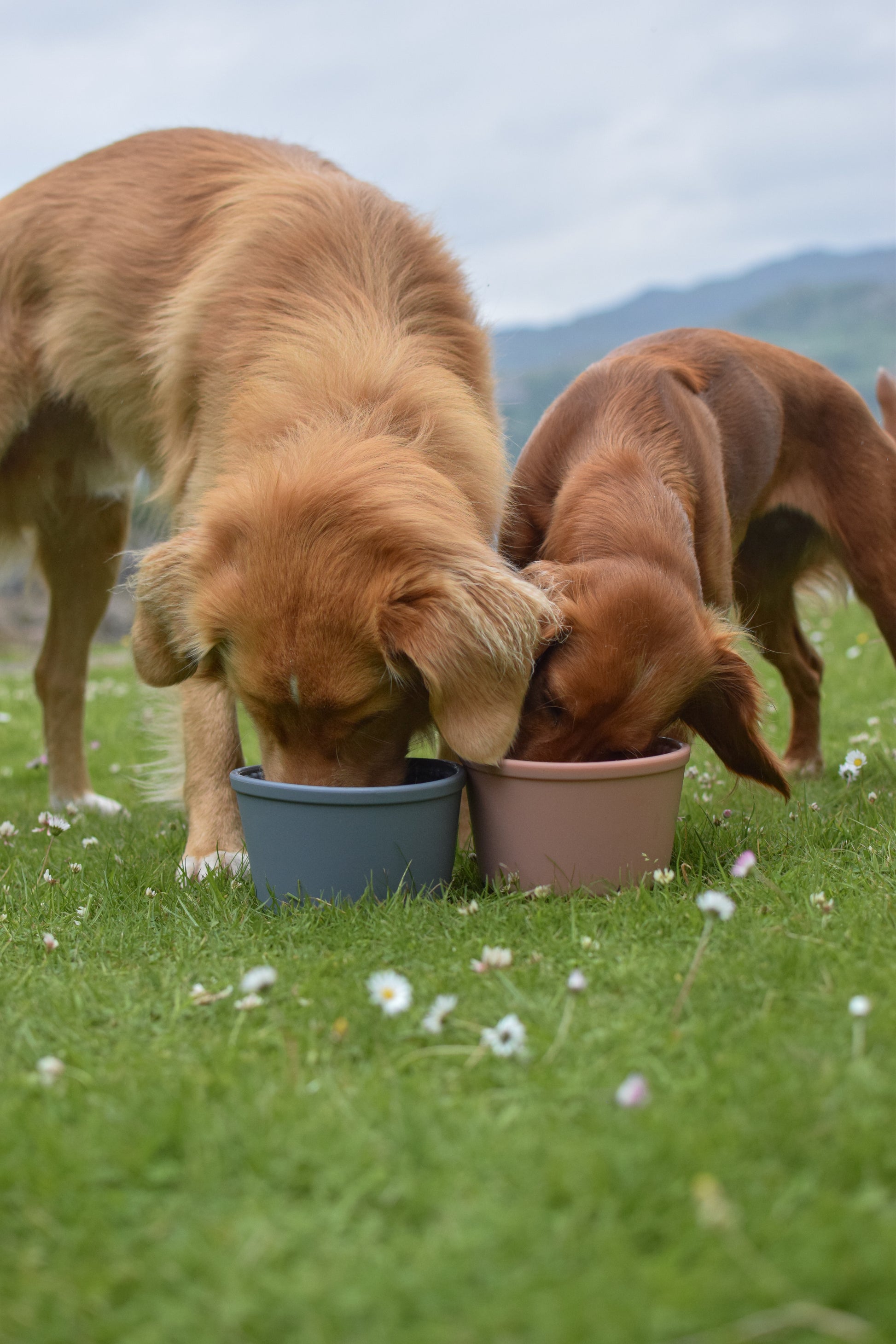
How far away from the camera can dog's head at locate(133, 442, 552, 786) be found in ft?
8.37

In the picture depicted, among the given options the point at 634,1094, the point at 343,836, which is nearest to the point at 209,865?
the point at 343,836

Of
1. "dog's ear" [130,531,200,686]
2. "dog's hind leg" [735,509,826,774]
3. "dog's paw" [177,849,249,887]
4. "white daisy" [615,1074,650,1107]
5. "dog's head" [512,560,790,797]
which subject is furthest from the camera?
"dog's hind leg" [735,509,826,774]

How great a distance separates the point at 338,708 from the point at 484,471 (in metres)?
0.87

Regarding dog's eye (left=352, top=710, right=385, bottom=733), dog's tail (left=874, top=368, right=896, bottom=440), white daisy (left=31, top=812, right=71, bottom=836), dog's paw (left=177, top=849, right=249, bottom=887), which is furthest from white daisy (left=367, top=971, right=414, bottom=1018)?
dog's tail (left=874, top=368, right=896, bottom=440)

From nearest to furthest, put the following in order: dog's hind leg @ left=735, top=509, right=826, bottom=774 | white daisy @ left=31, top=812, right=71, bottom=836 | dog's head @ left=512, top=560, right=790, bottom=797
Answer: dog's head @ left=512, top=560, right=790, bottom=797 → white daisy @ left=31, top=812, right=71, bottom=836 → dog's hind leg @ left=735, top=509, right=826, bottom=774

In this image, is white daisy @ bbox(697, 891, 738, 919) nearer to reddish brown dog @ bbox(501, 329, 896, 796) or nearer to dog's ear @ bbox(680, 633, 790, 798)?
reddish brown dog @ bbox(501, 329, 896, 796)

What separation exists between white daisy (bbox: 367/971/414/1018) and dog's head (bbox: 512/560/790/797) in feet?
3.07

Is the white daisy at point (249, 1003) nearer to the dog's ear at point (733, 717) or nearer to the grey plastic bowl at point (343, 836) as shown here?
the grey plastic bowl at point (343, 836)

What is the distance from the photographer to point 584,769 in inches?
104

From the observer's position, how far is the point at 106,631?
1596 cm

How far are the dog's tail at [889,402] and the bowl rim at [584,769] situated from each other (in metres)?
2.82

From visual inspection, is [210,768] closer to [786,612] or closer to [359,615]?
[359,615]

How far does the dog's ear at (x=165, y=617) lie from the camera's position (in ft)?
9.64

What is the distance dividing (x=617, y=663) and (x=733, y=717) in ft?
1.76
